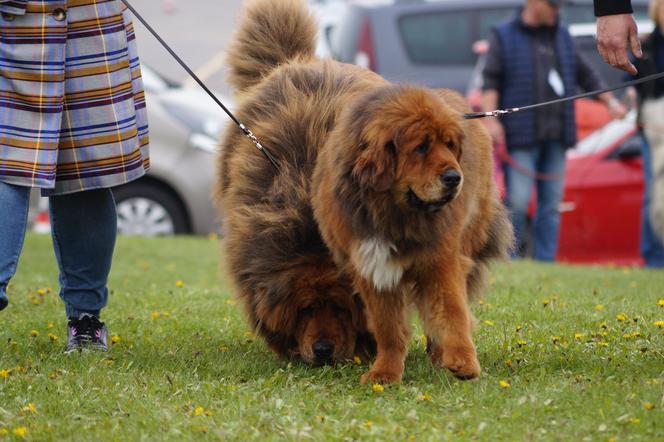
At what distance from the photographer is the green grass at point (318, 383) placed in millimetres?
3779

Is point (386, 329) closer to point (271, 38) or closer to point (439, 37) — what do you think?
point (271, 38)

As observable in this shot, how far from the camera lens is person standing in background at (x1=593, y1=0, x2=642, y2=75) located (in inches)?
172

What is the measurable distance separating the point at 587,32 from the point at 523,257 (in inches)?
132

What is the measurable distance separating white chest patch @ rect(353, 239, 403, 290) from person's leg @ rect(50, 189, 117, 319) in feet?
4.36

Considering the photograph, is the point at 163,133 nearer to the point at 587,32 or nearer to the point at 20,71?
the point at 587,32

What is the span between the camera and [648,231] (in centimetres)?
1028

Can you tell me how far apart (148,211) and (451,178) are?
8080 mm

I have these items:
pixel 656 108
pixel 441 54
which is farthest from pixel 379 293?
pixel 441 54

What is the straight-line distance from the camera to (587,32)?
1330cm

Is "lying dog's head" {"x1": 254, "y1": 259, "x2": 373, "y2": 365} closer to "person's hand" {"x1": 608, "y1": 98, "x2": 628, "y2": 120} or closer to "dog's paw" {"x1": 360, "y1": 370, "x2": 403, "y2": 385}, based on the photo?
"dog's paw" {"x1": 360, "y1": 370, "x2": 403, "y2": 385}

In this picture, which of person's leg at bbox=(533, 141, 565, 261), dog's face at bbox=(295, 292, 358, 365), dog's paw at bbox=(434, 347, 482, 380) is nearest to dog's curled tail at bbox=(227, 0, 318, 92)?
dog's face at bbox=(295, 292, 358, 365)

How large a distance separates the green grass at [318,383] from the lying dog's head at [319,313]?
0.11 m

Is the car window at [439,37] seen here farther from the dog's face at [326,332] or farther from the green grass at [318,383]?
the dog's face at [326,332]

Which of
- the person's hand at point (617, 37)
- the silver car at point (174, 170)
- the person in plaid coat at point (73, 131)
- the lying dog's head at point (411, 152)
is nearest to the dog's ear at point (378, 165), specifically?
the lying dog's head at point (411, 152)
